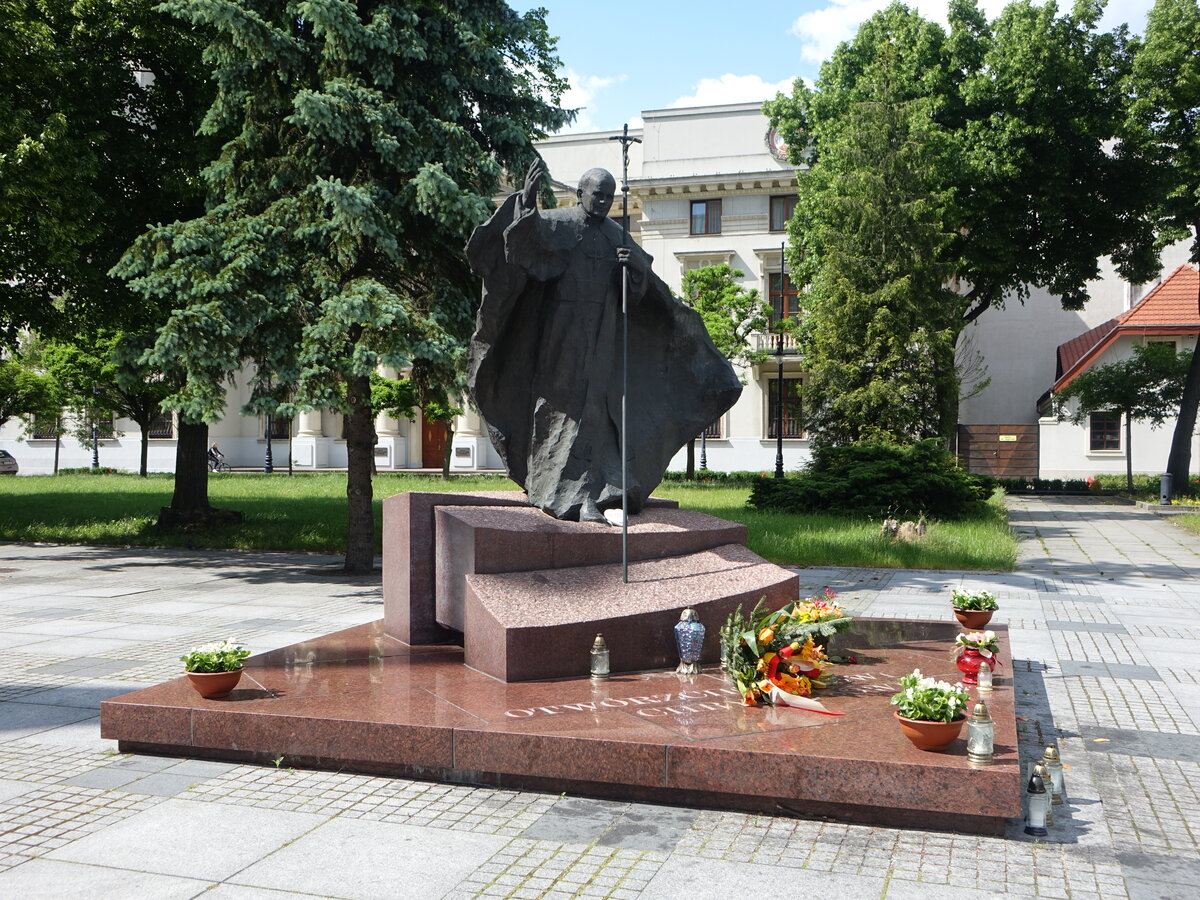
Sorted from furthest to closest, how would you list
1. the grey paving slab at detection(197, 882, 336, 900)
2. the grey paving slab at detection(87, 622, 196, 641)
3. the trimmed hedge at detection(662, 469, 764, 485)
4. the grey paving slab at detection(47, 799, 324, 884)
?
the trimmed hedge at detection(662, 469, 764, 485)
the grey paving slab at detection(87, 622, 196, 641)
the grey paving slab at detection(47, 799, 324, 884)
the grey paving slab at detection(197, 882, 336, 900)

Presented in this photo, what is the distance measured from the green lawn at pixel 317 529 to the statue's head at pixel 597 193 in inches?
371

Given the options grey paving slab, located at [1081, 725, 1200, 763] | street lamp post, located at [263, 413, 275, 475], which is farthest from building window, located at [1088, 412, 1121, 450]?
grey paving slab, located at [1081, 725, 1200, 763]

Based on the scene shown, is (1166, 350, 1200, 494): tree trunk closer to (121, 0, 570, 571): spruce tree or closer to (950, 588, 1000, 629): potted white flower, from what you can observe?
(121, 0, 570, 571): spruce tree

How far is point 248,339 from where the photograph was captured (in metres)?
13.7

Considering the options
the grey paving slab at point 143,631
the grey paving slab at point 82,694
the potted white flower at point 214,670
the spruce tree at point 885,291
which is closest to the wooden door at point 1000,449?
the spruce tree at point 885,291

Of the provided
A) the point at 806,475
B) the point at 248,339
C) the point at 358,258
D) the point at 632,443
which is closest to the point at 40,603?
the point at 248,339

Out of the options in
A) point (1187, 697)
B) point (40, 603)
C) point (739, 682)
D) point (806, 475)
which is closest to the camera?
point (739, 682)

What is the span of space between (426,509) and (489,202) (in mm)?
7300

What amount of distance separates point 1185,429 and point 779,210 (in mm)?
19206

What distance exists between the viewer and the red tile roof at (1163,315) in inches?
1486

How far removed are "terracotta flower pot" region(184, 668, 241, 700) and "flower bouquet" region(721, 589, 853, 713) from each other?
2.97 metres

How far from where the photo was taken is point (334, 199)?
42.6 ft

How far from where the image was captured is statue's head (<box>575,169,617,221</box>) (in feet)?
26.3

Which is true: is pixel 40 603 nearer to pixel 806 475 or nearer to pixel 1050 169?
pixel 806 475
